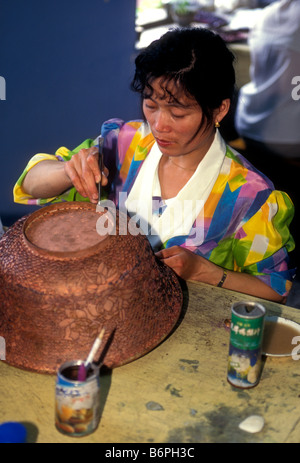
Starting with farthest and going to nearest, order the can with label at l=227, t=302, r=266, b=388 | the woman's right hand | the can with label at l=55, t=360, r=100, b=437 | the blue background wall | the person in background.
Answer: the person in background → the blue background wall → the woman's right hand → the can with label at l=227, t=302, r=266, b=388 → the can with label at l=55, t=360, r=100, b=437

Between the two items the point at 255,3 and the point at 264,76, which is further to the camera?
the point at 255,3

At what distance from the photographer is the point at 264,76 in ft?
13.7

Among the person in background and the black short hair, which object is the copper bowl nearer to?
the black short hair

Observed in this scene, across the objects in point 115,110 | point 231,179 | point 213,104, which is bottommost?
point 115,110

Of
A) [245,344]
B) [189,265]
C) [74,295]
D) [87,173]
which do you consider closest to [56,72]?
[87,173]

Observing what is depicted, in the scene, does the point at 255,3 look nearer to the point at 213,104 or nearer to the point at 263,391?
the point at 213,104

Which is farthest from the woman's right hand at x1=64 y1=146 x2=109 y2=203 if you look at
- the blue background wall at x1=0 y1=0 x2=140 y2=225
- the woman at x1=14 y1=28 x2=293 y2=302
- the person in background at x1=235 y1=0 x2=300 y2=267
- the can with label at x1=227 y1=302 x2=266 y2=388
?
the person in background at x1=235 y1=0 x2=300 y2=267

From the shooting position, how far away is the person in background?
12.5 ft

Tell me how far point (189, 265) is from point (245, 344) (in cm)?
50

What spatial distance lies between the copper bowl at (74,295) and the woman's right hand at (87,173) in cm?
21

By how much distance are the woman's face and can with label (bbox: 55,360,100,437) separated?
0.85 meters

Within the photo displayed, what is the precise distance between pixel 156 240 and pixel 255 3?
17.3 ft

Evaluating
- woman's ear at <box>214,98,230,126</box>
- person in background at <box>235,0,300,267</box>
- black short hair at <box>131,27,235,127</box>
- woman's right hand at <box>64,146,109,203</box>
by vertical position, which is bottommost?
person in background at <box>235,0,300,267</box>
